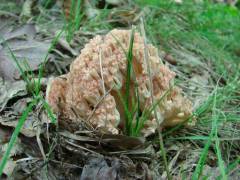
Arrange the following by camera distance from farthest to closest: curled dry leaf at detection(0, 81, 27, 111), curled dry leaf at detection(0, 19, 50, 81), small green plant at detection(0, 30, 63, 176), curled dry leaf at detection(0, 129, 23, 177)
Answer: curled dry leaf at detection(0, 19, 50, 81) → curled dry leaf at detection(0, 81, 27, 111) → curled dry leaf at detection(0, 129, 23, 177) → small green plant at detection(0, 30, 63, 176)

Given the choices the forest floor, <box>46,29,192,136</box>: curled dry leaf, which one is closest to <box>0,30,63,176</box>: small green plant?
the forest floor

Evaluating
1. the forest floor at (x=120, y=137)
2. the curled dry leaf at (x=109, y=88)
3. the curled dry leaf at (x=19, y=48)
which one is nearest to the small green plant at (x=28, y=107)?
the forest floor at (x=120, y=137)

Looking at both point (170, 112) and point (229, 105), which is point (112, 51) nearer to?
point (170, 112)

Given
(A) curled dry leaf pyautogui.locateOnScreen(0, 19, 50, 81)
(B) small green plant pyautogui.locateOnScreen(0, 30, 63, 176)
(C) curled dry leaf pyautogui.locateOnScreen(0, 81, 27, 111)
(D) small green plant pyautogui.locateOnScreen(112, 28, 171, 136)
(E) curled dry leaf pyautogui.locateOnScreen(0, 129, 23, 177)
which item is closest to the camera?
(B) small green plant pyautogui.locateOnScreen(0, 30, 63, 176)

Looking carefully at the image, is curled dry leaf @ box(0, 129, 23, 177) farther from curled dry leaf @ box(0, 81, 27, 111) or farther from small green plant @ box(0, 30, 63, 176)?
curled dry leaf @ box(0, 81, 27, 111)

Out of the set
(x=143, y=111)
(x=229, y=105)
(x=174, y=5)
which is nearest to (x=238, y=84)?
(x=229, y=105)

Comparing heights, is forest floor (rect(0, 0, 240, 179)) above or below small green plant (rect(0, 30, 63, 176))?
below

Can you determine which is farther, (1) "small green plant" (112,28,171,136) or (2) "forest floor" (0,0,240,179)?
(1) "small green plant" (112,28,171,136)
